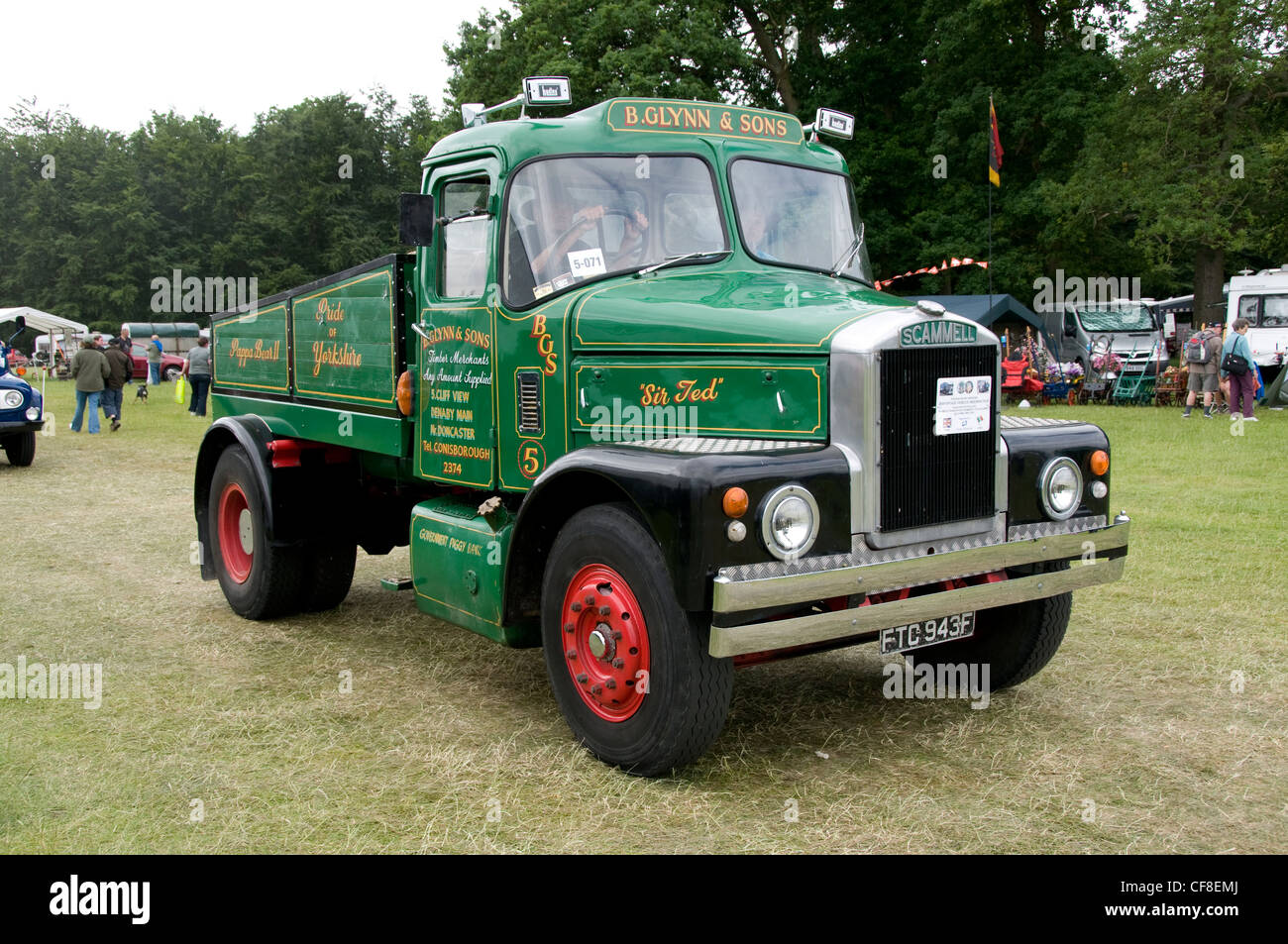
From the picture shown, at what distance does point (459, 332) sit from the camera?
5.87 m

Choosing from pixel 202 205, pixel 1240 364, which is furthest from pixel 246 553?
pixel 202 205

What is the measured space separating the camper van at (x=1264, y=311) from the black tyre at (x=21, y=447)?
22.2 m

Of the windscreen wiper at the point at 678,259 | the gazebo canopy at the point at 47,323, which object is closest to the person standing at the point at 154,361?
the gazebo canopy at the point at 47,323

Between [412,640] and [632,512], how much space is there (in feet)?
9.49

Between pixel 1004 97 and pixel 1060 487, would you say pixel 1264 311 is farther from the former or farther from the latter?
pixel 1060 487

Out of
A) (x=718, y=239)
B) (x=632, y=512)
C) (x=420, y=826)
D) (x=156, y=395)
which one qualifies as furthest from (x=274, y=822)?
(x=156, y=395)

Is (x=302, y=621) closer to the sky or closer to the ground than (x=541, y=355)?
closer to the ground

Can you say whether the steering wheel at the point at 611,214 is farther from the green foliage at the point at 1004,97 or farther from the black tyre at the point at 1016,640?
the green foliage at the point at 1004,97

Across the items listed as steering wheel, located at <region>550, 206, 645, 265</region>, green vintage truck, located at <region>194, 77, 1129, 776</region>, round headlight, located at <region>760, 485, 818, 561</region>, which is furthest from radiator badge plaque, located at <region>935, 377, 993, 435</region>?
steering wheel, located at <region>550, 206, 645, 265</region>

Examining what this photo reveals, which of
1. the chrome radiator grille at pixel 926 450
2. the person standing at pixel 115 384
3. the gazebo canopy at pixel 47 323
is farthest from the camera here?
the gazebo canopy at pixel 47 323

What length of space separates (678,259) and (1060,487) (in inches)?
79.5

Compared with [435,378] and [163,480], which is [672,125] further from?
[163,480]

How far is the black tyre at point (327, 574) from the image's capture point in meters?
7.46

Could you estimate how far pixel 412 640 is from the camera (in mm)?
6973
